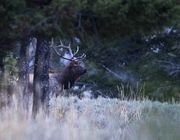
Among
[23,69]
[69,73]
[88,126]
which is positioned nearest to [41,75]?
[88,126]

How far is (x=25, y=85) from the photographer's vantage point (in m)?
13.8

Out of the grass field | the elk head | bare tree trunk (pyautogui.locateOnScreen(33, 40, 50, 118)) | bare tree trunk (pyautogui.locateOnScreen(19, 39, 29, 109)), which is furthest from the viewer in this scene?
the elk head

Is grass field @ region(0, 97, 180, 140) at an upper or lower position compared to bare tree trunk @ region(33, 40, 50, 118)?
lower

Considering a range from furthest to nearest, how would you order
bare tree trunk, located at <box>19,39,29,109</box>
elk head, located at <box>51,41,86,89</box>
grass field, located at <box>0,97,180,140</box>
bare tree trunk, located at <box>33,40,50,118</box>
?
elk head, located at <box>51,41,86,89</box> < bare tree trunk, located at <box>19,39,29,109</box> < bare tree trunk, located at <box>33,40,50,118</box> < grass field, located at <box>0,97,180,140</box>

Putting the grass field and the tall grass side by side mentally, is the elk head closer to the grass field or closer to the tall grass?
the tall grass

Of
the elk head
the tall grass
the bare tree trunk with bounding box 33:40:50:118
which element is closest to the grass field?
the tall grass

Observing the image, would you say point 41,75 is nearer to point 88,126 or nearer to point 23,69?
point 88,126

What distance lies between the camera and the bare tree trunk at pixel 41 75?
1148cm

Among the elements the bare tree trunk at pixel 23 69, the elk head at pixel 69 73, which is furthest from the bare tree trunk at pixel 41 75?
the elk head at pixel 69 73

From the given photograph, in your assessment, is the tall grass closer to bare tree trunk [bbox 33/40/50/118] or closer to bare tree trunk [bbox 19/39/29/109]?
bare tree trunk [bbox 33/40/50/118]

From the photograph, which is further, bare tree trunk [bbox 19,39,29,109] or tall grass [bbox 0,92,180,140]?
bare tree trunk [bbox 19,39,29,109]

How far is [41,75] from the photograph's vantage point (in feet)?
38.0

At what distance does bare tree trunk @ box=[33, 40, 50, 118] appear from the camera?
37.7 ft

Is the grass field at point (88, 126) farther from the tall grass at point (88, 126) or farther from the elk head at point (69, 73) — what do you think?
the elk head at point (69, 73)
